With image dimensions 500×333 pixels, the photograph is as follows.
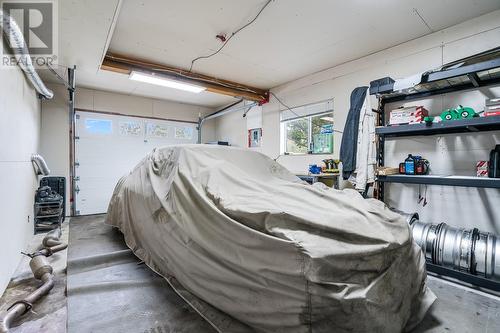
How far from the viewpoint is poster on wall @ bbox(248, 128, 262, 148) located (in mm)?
5742

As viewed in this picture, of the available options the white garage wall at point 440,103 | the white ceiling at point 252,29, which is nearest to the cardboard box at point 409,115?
the white garage wall at point 440,103

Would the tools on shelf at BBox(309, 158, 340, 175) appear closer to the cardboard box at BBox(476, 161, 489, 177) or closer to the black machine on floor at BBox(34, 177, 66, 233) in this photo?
the cardboard box at BBox(476, 161, 489, 177)

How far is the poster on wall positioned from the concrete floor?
387 cm

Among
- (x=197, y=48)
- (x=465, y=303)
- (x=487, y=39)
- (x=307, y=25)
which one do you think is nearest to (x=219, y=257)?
(x=465, y=303)

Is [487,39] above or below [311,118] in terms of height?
above

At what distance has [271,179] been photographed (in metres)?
2.29

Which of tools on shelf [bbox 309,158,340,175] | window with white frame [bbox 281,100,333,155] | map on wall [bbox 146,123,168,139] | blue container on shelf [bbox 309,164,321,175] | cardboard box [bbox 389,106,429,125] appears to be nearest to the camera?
cardboard box [bbox 389,106,429,125]

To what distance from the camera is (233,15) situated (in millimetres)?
2781

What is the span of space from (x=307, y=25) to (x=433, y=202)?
8.61ft

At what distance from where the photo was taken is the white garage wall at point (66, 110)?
4.88 metres

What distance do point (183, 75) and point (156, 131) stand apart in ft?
7.31

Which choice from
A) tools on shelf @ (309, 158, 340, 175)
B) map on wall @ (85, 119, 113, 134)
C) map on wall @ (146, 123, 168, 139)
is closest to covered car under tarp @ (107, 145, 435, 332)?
tools on shelf @ (309, 158, 340, 175)

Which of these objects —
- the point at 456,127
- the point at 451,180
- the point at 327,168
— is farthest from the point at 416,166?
the point at 327,168

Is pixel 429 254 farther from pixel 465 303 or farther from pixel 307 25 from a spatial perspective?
pixel 307 25
